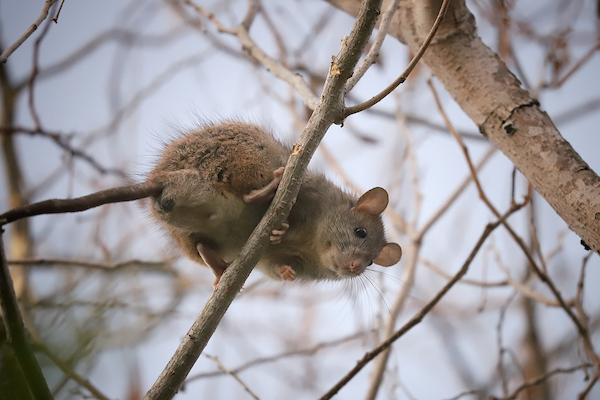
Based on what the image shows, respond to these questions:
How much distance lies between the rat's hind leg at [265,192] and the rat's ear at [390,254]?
1343mm

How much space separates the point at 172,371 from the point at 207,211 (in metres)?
1.15

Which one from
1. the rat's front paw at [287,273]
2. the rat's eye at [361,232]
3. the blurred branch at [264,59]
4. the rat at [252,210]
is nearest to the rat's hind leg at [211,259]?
the rat at [252,210]

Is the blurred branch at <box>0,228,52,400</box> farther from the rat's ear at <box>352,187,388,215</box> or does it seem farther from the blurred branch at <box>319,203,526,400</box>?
the rat's ear at <box>352,187,388,215</box>

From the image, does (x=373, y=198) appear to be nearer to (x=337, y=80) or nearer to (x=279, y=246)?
(x=279, y=246)

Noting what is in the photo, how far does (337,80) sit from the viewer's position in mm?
2631

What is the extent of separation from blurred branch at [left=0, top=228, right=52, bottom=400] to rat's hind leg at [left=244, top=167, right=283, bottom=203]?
5.05 feet

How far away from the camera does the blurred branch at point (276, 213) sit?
245 centimetres

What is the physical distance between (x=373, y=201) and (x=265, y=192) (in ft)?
3.33

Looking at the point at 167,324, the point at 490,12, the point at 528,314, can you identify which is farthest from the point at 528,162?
the point at 528,314

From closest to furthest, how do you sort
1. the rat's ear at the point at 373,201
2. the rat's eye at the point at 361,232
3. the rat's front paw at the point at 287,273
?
1. the rat's front paw at the point at 287,273
2. the rat's ear at the point at 373,201
3. the rat's eye at the point at 361,232

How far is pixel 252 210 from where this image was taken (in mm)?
3424

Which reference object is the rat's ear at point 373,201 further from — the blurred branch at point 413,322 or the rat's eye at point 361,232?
the blurred branch at point 413,322

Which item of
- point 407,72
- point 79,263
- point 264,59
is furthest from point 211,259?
point 407,72

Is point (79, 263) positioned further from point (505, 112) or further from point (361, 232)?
point (505, 112)
